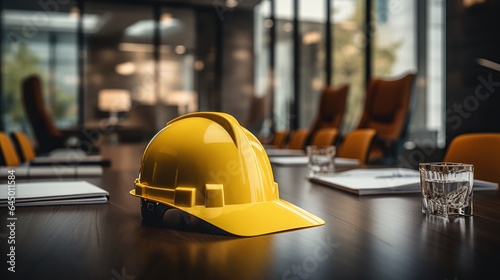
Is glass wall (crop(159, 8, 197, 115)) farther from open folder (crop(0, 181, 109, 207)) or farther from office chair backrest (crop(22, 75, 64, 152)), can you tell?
open folder (crop(0, 181, 109, 207))

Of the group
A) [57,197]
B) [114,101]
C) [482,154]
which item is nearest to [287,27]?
[114,101]

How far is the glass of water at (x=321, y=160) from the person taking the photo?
4.66ft

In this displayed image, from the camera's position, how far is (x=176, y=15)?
339 inches

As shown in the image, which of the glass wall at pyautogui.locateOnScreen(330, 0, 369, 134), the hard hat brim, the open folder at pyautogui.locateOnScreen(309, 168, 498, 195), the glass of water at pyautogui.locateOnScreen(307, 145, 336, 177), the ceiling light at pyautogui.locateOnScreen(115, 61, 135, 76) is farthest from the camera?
the ceiling light at pyautogui.locateOnScreen(115, 61, 135, 76)

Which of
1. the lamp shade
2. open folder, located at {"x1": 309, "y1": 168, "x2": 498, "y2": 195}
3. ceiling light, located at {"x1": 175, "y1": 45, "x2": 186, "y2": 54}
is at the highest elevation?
ceiling light, located at {"x1": 175, "y1": 45, "x2": 186, "y2": 54}

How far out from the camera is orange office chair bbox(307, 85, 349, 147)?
417cm

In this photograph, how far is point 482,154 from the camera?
1.54 m

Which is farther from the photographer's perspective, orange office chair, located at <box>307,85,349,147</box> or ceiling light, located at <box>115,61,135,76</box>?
ceiling light, located at <box>115,61,135,76</box>

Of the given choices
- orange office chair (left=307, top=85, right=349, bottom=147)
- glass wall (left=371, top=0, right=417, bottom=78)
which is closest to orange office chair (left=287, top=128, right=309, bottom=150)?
orange office chair (left=307, top=85, right=349, bottom=147)

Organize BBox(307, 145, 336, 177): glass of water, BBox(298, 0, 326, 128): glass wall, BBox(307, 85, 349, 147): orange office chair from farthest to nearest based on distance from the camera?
1. BBox(298, 0, 326, 128): glass wall
2. BBox(307, 85, 349, 147): orange office chair
3. BBox(307, 145, 336, 177): glass of water

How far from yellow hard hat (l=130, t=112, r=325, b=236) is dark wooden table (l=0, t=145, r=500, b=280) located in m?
0.03

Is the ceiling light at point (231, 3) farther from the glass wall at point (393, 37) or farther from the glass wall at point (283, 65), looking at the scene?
the glass wall at point (393, 37)

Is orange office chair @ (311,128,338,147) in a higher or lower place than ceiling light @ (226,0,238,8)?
lower

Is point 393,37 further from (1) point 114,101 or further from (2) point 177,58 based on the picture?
(2) point 177,58
